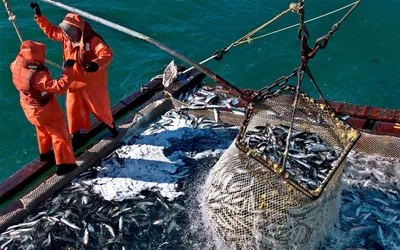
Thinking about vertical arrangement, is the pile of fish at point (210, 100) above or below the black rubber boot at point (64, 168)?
above

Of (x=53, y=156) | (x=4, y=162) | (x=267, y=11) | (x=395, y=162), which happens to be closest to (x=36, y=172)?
(x=53, y=156)

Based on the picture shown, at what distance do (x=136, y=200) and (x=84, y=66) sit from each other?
2278 millimetres

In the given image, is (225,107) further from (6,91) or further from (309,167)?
(6,91)

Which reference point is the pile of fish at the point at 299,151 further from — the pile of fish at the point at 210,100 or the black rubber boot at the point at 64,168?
the black rubber boot at the point at 64,168

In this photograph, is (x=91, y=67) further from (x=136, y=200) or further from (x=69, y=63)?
(x=136, y=200)

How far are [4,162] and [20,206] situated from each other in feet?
10.6

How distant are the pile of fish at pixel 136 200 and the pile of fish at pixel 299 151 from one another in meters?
1.32

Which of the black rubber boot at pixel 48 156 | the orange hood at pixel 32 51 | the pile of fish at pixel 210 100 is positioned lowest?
the black rubber boot at pixel 48 156

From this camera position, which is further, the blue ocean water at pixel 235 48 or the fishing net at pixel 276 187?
the blue ocean water at pixel 235 48

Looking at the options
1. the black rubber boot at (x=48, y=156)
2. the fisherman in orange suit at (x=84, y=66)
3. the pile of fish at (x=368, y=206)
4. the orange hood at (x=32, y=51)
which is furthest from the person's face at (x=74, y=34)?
the pile of fish at (x=368, y=206)

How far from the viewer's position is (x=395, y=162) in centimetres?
800

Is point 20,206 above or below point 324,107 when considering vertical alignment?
below

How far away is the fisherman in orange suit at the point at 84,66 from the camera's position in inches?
286

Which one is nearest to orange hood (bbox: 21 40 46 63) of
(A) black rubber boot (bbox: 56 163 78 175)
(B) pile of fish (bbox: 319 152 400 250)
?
(A) black rubber boot (bbox: 56 163 78 175)
